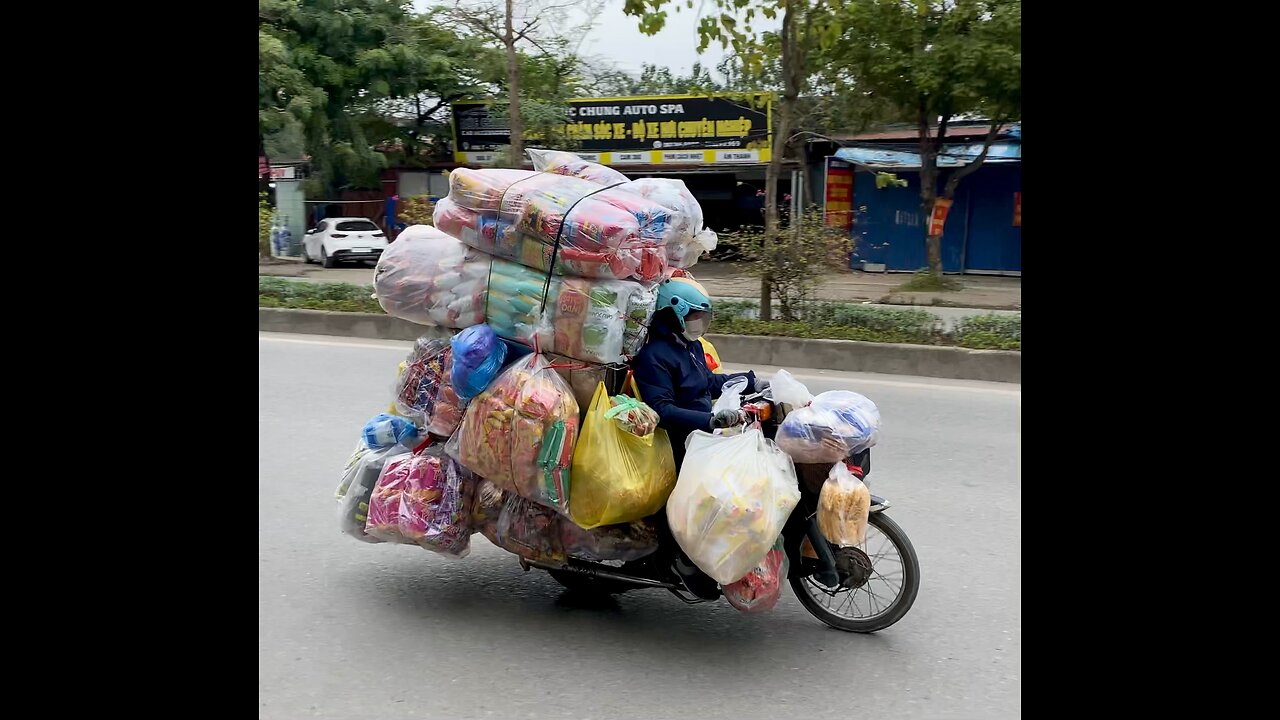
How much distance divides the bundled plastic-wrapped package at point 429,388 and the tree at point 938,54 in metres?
12.7

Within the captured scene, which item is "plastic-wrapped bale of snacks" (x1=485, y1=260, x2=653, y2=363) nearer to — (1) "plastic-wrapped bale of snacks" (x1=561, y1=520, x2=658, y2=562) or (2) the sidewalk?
(1) "plastic-wrapped bale of snacks" (x1=561, y1=520, x2=658, y2=562)

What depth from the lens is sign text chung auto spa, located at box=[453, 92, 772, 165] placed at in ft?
73.0

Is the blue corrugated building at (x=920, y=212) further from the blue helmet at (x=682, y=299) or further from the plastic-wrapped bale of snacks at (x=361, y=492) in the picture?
the plastic-wrapped bale of snacks at (x=361, y=492)

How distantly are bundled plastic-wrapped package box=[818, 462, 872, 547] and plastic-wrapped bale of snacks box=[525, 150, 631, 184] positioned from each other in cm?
132

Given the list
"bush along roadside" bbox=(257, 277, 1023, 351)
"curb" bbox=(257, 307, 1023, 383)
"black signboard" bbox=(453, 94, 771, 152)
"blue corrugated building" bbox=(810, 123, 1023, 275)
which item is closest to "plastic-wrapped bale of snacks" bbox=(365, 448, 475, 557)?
"curb" bbox=(257, 307, 1023, 383)

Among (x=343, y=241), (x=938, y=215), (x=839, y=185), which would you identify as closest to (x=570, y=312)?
(x=938, y=215)

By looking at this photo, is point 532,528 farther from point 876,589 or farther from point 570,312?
point 876,589

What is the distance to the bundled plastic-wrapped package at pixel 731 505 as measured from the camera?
10.7 ft

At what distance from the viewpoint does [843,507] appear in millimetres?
3498
